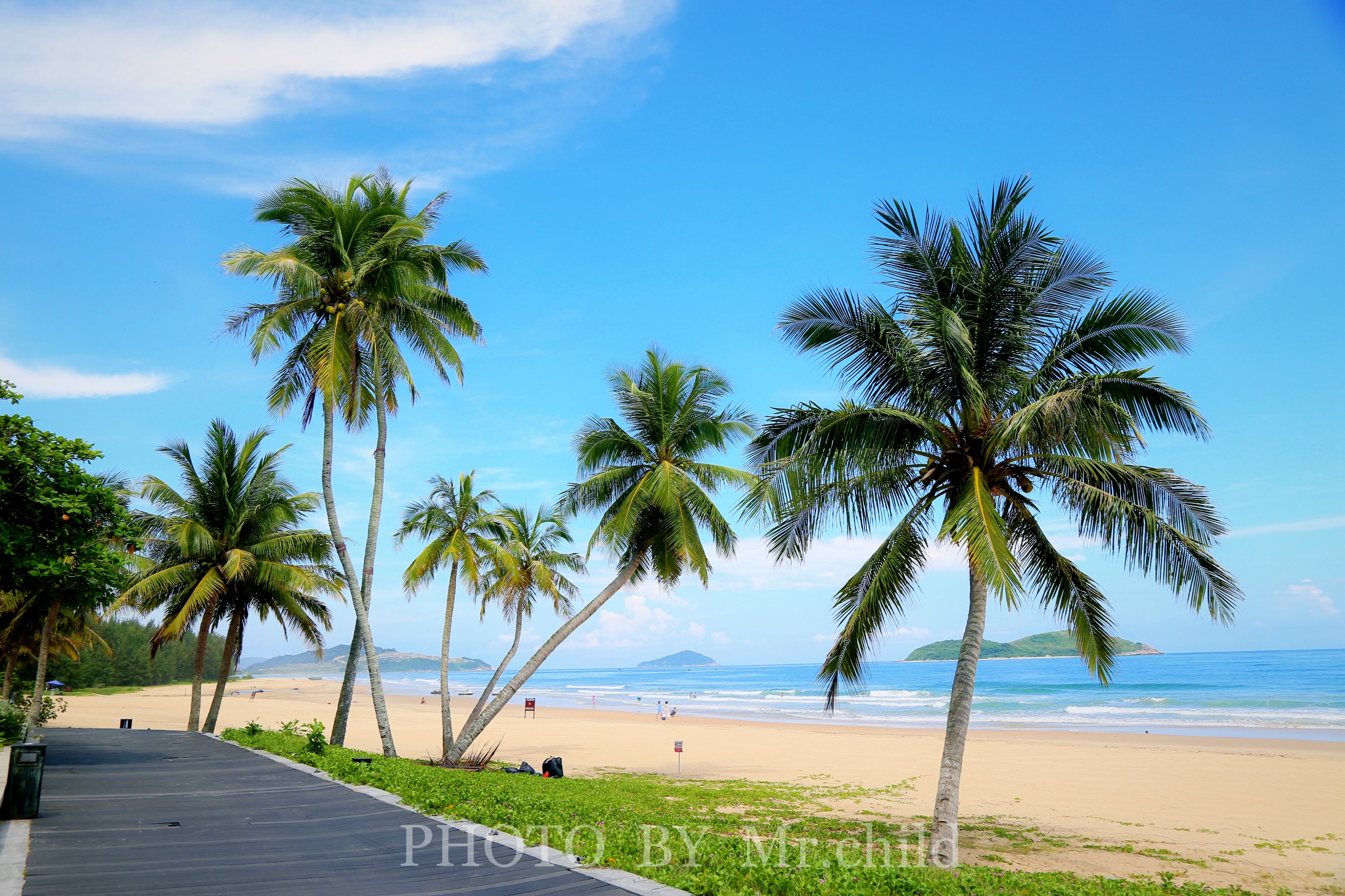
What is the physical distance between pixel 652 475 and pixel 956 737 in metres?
7.42

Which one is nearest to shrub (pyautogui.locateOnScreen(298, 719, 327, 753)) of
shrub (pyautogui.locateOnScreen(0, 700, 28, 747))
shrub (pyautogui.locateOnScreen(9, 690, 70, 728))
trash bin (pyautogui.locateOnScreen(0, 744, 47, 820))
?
shrub (pyautogui.locateOnScreen(0, 700, 28, 747))

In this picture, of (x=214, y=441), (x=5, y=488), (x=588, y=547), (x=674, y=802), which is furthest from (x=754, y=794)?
(x=214, y=441)

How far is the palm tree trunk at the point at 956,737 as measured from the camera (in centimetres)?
844

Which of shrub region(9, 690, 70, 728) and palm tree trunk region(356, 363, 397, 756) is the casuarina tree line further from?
shrub region(9, 690, 70, 728)

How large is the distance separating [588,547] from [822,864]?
380 inches

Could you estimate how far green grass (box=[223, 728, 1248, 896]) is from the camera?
5.35 metres

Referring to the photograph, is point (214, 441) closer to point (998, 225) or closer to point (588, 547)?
point (588, 547)

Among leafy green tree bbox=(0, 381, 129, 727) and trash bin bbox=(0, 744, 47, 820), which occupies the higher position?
leafy green tree bbox=(0, 381, 129, 727)

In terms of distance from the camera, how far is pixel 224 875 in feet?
17.6

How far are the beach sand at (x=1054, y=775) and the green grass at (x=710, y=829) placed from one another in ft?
4.84

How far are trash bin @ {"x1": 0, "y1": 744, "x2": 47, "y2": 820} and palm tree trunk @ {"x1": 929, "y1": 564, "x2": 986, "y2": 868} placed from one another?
8412mm

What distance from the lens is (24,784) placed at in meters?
6.88

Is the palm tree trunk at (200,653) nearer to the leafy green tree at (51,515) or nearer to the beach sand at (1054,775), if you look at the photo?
the beach sand at (1054,775)

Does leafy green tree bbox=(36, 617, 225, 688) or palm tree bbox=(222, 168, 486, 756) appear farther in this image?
leafy green tree bbox=(36, 617, 225, 688)
